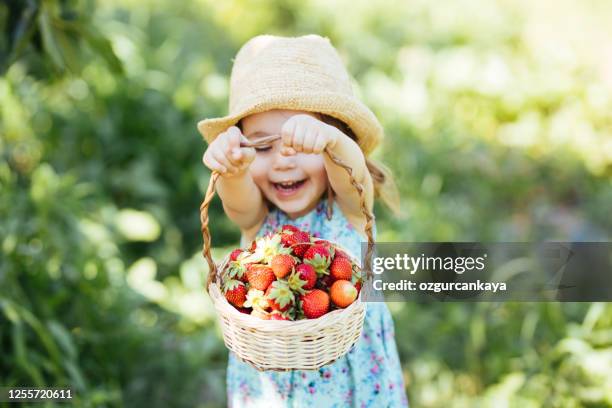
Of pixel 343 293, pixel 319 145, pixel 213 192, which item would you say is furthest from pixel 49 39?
pixel 343 293

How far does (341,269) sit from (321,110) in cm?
43

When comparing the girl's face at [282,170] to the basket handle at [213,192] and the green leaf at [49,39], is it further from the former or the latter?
the green leaf at [49,39]

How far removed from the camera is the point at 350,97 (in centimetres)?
185

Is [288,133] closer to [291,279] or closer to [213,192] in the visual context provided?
[213,192]

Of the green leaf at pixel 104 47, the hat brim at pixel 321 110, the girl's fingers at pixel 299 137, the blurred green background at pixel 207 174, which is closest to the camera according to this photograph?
the girl's fingers at pixel 299 137

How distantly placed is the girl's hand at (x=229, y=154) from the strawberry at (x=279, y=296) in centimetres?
30

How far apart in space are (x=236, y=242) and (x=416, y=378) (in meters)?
1.39

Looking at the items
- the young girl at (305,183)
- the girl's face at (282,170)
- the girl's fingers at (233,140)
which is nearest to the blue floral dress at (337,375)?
the young girl at (305,183)

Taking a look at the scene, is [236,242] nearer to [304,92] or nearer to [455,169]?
[455,169]

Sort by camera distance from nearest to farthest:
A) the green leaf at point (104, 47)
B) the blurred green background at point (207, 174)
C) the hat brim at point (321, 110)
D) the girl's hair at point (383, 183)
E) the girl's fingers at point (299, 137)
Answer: the girl's fingers at point (299, 137) → the hat brim at point (321, 110) → the girl's hair at point (383, 183) → the green leaf at point (104, 47) → the blurred green background at point (207, 174)

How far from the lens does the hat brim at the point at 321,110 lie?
5.80 feet

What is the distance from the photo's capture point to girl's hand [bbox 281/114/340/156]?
1581 mm

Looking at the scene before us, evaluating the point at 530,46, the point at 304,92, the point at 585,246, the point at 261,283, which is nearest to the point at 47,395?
the point at 261,283

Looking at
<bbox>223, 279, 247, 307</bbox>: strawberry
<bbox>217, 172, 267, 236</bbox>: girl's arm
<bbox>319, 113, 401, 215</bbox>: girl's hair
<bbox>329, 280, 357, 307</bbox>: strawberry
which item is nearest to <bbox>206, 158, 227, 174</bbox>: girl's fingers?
<bbox>217, 172, 267, 236</bbox>: girl's arm
